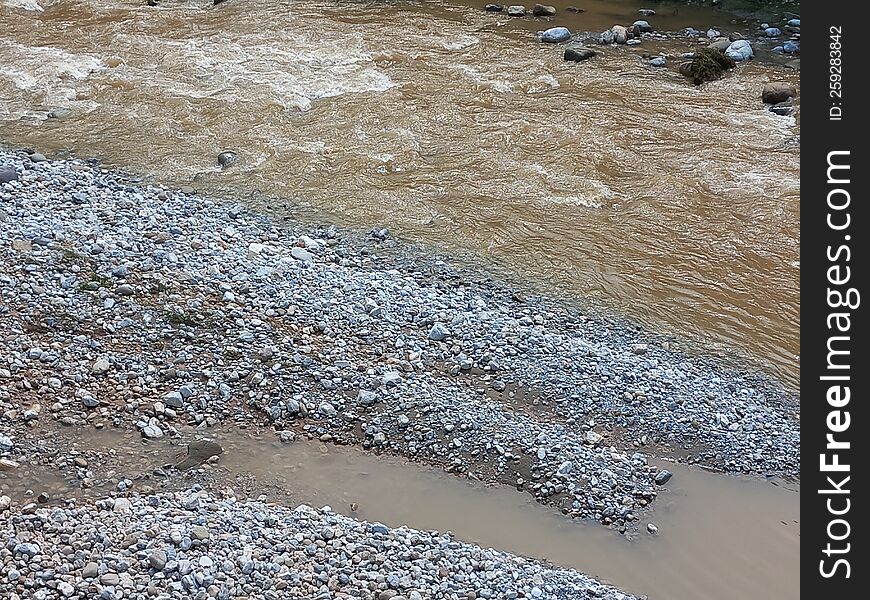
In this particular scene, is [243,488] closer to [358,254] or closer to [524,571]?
[524,571]

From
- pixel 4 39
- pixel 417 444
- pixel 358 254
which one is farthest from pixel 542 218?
pixel 4 39

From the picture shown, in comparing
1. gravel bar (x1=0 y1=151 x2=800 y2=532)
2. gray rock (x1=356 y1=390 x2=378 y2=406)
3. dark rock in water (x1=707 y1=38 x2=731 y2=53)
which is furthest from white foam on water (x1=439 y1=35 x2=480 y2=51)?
gray rock (x1=356 y1=390 x2=378 y2=406)

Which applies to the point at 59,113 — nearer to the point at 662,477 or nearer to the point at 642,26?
the point at 662,477

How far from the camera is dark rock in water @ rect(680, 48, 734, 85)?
17141 millimetres

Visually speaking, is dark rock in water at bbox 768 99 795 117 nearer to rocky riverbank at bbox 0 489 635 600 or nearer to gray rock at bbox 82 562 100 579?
rocky riverbank at bbox 0 489 635 600

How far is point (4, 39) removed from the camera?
61.5ft

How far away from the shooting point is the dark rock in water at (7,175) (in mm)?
11914

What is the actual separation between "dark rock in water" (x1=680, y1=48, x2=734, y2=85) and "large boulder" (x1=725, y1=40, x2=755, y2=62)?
62cm

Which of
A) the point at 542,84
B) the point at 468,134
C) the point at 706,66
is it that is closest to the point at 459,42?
the point at 542,84

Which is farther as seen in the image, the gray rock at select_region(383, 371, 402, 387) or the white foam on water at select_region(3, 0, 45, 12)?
the white foam on water at select_region(3, 0, 45, 12)

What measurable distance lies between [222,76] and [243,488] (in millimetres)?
11058

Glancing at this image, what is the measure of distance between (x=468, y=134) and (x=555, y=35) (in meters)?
5.45

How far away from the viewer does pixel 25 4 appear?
816 inches

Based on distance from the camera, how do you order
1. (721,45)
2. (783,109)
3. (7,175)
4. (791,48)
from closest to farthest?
1. (7,175)
2. (783,109)
3. (791,48)
4. (721,45)
